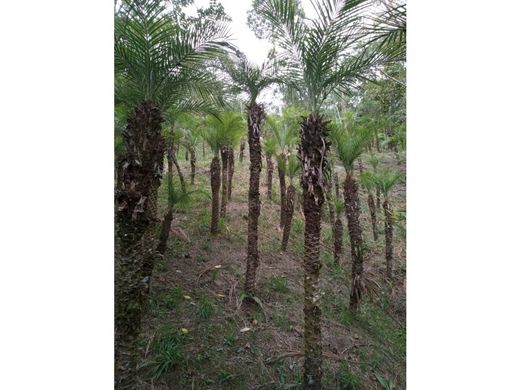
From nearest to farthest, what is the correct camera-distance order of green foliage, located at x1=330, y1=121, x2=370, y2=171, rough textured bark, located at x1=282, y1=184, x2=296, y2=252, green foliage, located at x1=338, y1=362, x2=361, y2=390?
1. green foliage, located at x1=338, y1=362, x2=361, y2=390
2. green foliage, located at x1=330, y1=121, x2=370, y2=171
3. rough textured bark, located at x1=282, y1=184, x2=296, y2=252

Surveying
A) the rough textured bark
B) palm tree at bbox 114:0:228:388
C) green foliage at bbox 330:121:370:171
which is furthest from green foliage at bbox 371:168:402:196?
palm tree at bbox 114:0:228:388

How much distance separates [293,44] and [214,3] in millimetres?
1028

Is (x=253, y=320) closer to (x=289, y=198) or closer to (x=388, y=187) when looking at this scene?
(x=289, y=198)

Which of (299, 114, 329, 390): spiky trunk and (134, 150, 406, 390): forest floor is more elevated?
(299, 114, 329, 390): spiky trunk

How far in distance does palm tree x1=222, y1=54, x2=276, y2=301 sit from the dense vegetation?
2cm

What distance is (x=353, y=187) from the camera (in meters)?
6.48

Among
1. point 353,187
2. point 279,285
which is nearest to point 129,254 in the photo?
point 279,285

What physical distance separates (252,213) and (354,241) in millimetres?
2393

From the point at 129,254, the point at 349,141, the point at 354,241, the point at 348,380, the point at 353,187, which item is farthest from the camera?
the point at 353,187

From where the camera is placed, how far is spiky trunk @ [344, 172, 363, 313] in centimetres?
584

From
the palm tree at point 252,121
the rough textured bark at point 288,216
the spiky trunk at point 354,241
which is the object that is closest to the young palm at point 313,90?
the palm tree at point 252,121

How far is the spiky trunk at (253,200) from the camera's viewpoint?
17.7ft

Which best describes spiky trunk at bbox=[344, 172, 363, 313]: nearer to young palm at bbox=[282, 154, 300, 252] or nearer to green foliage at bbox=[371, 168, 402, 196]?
green foliage at bbox=[371, 168, 402, 196]

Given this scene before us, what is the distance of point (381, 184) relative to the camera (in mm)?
6922
